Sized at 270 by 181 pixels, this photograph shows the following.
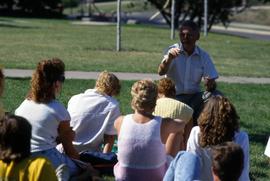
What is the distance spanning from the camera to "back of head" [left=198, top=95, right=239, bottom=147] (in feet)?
18.2

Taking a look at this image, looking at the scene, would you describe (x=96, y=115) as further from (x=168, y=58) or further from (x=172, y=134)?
(x=168, y=58)

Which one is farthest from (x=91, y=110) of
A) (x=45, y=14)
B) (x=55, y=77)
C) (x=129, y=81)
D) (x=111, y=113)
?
(x=45, y=14)

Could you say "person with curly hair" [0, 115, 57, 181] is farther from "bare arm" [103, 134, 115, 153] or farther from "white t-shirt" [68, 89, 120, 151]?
"bare arm" [103, 134, 115, 153]

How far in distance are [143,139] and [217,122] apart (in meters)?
1.09

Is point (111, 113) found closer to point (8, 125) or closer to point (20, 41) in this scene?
point (8, 125)

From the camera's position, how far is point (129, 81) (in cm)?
1525

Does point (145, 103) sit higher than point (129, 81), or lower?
Result: higher

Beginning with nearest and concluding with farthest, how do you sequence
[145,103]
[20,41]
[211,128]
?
[211,128], [145,103], [20,41]

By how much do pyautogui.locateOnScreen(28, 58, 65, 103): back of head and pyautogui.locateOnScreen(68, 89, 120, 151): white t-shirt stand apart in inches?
36.1

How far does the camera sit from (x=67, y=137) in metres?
6.85

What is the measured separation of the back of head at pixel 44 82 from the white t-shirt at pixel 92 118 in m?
0.92

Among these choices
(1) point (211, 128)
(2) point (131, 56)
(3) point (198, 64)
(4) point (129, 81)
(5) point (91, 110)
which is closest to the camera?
(1) point (211, 128)

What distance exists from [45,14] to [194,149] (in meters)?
48.6

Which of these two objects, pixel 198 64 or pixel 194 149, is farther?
pixel 198 64
